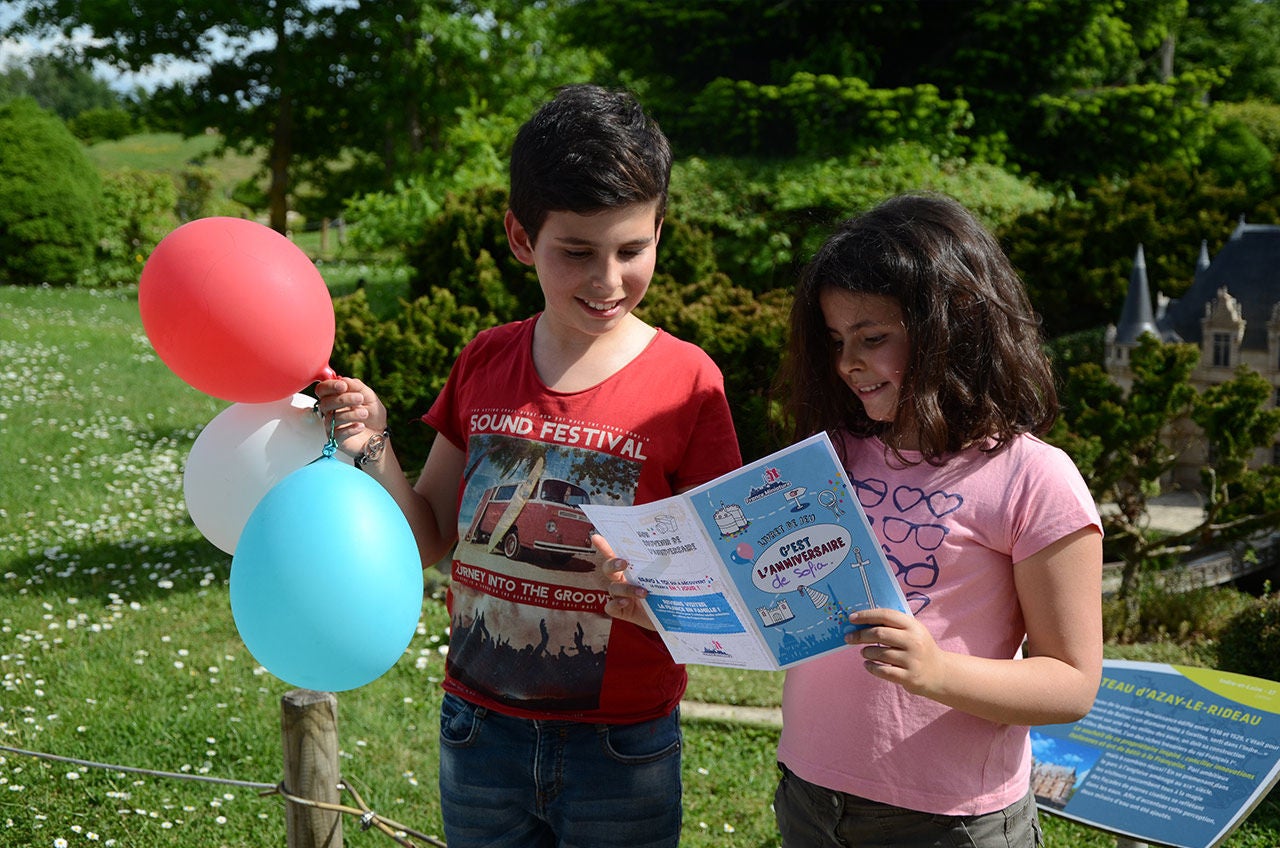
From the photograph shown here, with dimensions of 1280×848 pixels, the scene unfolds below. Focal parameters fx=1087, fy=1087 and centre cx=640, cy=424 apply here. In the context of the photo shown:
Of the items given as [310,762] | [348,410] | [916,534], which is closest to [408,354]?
[310,762]

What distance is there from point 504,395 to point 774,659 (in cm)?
64

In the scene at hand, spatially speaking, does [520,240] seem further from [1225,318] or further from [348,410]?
[1225,318]

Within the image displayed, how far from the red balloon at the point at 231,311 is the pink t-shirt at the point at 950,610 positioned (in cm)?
93

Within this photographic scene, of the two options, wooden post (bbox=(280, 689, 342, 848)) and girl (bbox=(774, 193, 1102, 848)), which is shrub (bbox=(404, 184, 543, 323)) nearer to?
wooden post (bbox=(280, 689, 342, 848))

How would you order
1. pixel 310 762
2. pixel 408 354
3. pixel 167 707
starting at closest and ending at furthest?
1. pixel 310 762
2. pixel 167 707
3. pixel 408 354

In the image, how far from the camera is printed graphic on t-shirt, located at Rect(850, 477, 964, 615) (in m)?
1.51

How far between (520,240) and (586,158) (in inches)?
8.4

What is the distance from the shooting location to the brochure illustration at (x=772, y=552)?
1335 millimetres

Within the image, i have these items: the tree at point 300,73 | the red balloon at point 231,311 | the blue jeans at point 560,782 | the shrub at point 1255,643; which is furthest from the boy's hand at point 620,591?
the tree at point 300,73

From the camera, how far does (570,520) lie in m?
1.68

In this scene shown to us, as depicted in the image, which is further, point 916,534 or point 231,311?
point 231,311

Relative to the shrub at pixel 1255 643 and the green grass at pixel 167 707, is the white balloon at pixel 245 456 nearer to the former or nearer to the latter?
the green grass at pixel 167 707

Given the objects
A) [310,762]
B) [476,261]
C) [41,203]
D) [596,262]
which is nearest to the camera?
[596,262]

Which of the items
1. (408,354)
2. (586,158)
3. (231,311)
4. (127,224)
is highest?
(586,158)
